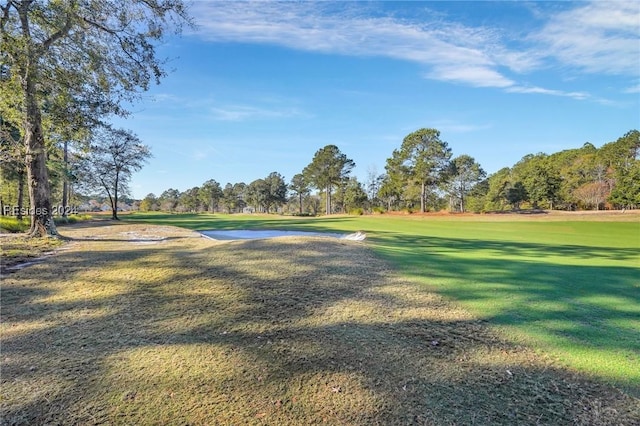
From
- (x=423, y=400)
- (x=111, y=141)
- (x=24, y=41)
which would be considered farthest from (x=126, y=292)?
(x=111, y=141)

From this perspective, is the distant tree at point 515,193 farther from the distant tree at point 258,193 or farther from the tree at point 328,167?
the distant tree at point 258,193

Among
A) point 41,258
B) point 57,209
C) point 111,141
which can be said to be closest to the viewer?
point 41,258

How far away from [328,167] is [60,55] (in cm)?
3972

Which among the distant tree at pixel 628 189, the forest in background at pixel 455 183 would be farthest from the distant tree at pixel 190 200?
the distant tree at pixel 628 189

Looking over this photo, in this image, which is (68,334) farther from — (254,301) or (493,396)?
(493,396)

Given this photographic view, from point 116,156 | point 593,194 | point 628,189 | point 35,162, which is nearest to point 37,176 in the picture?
point 35,162

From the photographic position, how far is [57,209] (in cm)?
2400

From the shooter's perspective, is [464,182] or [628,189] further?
[464,182]

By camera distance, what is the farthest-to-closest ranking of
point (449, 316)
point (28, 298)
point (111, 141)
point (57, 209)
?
1. point (111, 141)
2. point (57, 209)
3. point (28, 298)
4. point (449, 316)

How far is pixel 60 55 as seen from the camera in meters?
9.11

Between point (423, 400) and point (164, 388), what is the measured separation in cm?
174

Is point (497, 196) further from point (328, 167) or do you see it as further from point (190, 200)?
point (190, 200)

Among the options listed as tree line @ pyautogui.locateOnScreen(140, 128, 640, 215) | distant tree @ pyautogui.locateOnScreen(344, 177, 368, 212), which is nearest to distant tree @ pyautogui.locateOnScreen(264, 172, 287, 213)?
tree line @ pyautogui.locateOnScreen(140, 128, 640, 215)

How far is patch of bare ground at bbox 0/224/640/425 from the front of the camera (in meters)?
2.08
